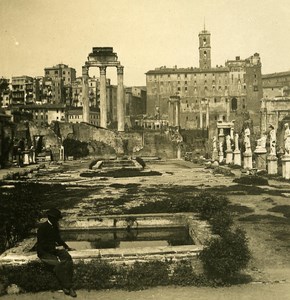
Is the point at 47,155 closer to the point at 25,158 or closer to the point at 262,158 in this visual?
the point at 25,158

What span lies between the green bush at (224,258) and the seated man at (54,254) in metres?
1.93

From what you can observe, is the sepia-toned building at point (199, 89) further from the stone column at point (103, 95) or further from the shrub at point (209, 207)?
A: the shrub at point (209, 207)

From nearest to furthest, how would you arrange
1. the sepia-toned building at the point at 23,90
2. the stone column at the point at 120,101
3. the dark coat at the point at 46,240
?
the dark coat at the point at 46,240
the stone column at the point at 120,101
the sepia-toned building at the point at 23,90

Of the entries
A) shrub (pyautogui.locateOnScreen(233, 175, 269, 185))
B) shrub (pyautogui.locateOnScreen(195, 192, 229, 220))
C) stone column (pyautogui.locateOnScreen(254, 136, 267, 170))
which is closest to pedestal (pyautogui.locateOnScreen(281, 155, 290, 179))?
shrub (pyautogui.locateOnScreen(233, 175, 269, 185))

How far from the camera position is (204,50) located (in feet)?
373

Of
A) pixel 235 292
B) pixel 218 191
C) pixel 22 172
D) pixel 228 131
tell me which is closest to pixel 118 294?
pixel 235 292

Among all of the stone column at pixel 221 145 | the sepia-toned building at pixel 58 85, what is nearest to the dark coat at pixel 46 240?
the stone column at pixel 221 145

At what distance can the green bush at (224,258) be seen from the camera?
20.6ft

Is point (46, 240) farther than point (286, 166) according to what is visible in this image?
No

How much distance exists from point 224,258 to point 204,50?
11147cm

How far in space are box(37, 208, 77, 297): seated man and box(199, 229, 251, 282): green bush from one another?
193cm

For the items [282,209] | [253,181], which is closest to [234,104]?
[253,181]

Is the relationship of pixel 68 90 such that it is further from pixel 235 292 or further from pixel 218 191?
pixel 235 292

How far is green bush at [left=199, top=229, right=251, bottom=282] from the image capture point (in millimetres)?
6289
